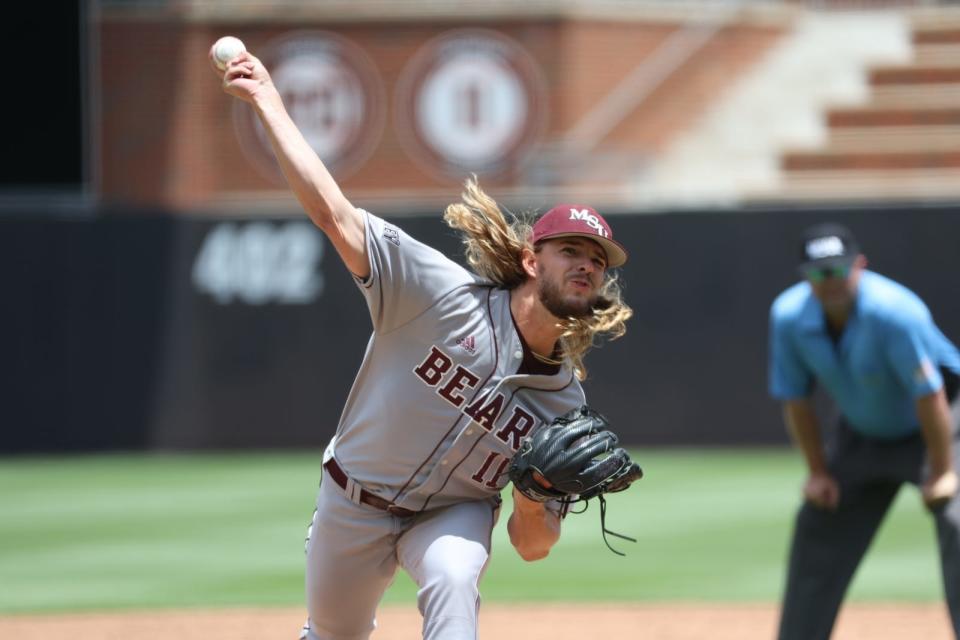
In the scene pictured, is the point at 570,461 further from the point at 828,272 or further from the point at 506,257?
the point at 828,272

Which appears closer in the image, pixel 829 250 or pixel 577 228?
pixel 577 228

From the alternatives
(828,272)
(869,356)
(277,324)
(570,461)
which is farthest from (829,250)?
(277,324)

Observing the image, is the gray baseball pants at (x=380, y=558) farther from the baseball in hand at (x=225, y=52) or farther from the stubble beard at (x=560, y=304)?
the baseball in hand at (x=225, y=52)

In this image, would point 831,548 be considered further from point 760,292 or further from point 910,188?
point 910,188

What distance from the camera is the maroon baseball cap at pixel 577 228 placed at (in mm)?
4816

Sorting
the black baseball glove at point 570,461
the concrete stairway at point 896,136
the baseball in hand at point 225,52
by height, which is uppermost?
the concrete stairway at point 896,136

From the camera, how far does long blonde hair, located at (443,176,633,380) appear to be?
4977 mm

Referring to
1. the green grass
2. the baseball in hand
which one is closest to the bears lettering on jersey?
the baseball in hand

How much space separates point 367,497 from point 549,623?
314 cm

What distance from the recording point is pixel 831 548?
618 centimetres

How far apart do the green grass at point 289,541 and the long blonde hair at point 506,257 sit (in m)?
3.80

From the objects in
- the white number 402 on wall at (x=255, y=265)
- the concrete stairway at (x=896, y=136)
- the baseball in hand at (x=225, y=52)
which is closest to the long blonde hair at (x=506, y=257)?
the baseball in hand at (x=225, y=52)

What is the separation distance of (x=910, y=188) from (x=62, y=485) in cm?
994

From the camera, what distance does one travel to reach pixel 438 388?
195 inches
